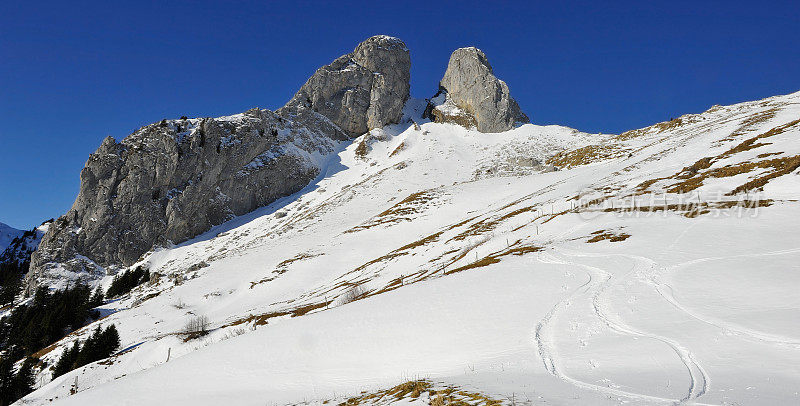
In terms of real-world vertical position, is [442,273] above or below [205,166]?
below

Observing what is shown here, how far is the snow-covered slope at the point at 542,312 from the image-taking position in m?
9.10

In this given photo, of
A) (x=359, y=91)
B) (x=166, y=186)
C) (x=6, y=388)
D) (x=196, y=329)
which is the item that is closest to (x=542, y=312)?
(x=196, y=329)

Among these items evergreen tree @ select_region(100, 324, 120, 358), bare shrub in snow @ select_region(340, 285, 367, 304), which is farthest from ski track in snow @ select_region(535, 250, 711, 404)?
evergreen tree @ select_region(100, 324, 120, 358)

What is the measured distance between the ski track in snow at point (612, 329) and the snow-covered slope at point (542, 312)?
0.27ft

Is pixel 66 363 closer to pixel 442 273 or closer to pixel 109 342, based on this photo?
pixel 109 342

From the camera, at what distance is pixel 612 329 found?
1221cm

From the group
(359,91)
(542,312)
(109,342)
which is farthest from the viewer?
(359,91)

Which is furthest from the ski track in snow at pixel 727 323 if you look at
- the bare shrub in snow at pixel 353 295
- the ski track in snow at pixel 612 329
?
the bare shrub in snow at pixel 353 295

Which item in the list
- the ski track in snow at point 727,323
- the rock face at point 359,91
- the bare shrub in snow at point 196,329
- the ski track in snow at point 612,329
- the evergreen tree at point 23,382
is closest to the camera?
the ski track in snow at point 612,329

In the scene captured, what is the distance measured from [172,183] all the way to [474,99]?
112 m

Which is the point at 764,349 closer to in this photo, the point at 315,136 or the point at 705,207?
the point at 705,207

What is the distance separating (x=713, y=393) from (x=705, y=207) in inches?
1073

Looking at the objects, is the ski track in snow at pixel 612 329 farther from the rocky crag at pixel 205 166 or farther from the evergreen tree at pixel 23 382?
the rocky crag at pixel 205 166

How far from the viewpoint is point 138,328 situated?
46469mm
